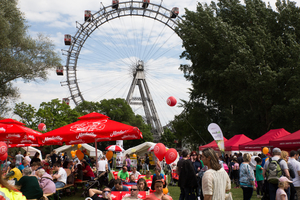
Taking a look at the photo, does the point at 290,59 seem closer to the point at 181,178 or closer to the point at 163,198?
the point at 181,178

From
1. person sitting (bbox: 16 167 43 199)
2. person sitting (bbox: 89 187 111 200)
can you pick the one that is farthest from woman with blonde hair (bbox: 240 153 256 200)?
person sitting (bbox: 16 167 43 199)

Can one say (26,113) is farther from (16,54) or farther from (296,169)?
(296,169)

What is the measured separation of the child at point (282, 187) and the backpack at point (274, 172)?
17 cm

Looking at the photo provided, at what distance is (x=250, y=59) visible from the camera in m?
20.2

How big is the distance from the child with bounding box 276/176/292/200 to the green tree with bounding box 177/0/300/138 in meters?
12.8

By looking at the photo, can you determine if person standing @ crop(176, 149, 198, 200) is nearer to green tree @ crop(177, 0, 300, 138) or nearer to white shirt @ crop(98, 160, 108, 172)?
white shirt @ crop(98, 160, 108, 172)

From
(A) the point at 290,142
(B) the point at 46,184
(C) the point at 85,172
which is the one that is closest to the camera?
(B) the point at 46,184

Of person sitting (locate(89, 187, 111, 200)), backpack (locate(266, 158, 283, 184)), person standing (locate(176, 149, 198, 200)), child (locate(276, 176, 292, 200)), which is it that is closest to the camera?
child (locate(276, 176, 292, 200))

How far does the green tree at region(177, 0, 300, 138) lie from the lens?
19797mm

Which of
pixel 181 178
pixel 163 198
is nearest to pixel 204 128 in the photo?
pixel 181 178

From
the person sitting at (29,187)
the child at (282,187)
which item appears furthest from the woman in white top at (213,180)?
the person sitting at (29,187)

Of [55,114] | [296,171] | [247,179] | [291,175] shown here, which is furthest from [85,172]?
[55,114]

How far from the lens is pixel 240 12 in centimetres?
2325

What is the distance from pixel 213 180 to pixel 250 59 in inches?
700
